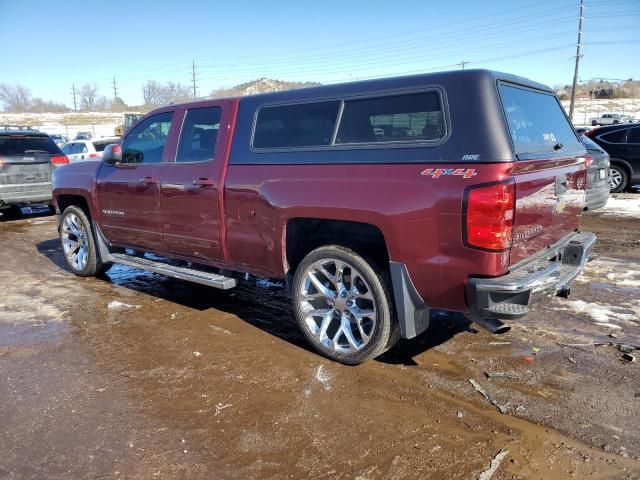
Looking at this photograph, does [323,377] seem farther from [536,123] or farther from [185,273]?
[536,123]

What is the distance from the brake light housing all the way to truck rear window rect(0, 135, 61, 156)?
1052 cm

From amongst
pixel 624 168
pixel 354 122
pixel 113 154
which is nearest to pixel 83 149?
pixel 113 154

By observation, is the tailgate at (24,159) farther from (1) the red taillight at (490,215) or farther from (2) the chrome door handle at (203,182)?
(1) the red taillight at (490,215)

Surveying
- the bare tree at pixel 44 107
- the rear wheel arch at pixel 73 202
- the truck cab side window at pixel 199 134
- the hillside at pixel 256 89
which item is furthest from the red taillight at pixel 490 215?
the bare tree at pixel 44 107

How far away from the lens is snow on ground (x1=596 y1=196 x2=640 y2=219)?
9.68m

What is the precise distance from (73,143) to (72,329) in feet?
45.4

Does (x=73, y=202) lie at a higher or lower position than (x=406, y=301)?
higher

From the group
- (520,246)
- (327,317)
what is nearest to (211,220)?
(327,317)

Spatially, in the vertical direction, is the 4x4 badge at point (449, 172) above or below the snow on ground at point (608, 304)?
above

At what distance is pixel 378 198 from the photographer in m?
3.38

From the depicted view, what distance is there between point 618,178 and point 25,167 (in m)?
13.2

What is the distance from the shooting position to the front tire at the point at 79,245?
243 inches

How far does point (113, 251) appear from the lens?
247 inches

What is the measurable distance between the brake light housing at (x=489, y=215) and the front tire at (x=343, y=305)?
80 centimetres
